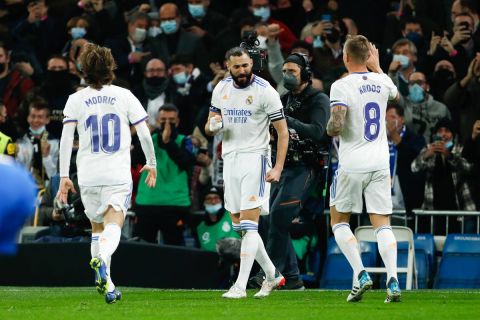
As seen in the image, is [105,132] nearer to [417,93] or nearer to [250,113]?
[250,113]

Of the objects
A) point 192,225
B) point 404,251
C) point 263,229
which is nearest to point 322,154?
point 263,229

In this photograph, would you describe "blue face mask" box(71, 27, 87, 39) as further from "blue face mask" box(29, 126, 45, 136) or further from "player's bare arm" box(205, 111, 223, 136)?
"player's bare arm" box(205, 111, 223, 136)

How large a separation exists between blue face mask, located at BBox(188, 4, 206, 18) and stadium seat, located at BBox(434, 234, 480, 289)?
6784 millimetres

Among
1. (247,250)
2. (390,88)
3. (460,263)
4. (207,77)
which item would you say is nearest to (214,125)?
(247,250)

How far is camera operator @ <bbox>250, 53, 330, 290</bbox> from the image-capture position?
550 inches

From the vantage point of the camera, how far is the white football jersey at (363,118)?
38.4 feet

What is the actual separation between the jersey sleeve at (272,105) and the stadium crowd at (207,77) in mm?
3894

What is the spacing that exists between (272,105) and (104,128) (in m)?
1.70

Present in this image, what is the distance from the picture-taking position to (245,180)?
12.3 meters

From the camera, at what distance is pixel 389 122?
16547mm

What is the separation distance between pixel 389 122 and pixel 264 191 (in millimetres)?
4490

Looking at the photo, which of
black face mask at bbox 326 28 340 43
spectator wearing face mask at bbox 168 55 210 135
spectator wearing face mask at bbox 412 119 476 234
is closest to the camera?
spectator wearing face mask at bbox 412 119 476 234

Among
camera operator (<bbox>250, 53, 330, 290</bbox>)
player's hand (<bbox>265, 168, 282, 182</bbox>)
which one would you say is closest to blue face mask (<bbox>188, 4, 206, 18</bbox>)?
camera operator (<bbox>250, 53, 330, 290</bbox>)

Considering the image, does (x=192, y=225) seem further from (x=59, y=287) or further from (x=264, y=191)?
(x=264, y=191)
